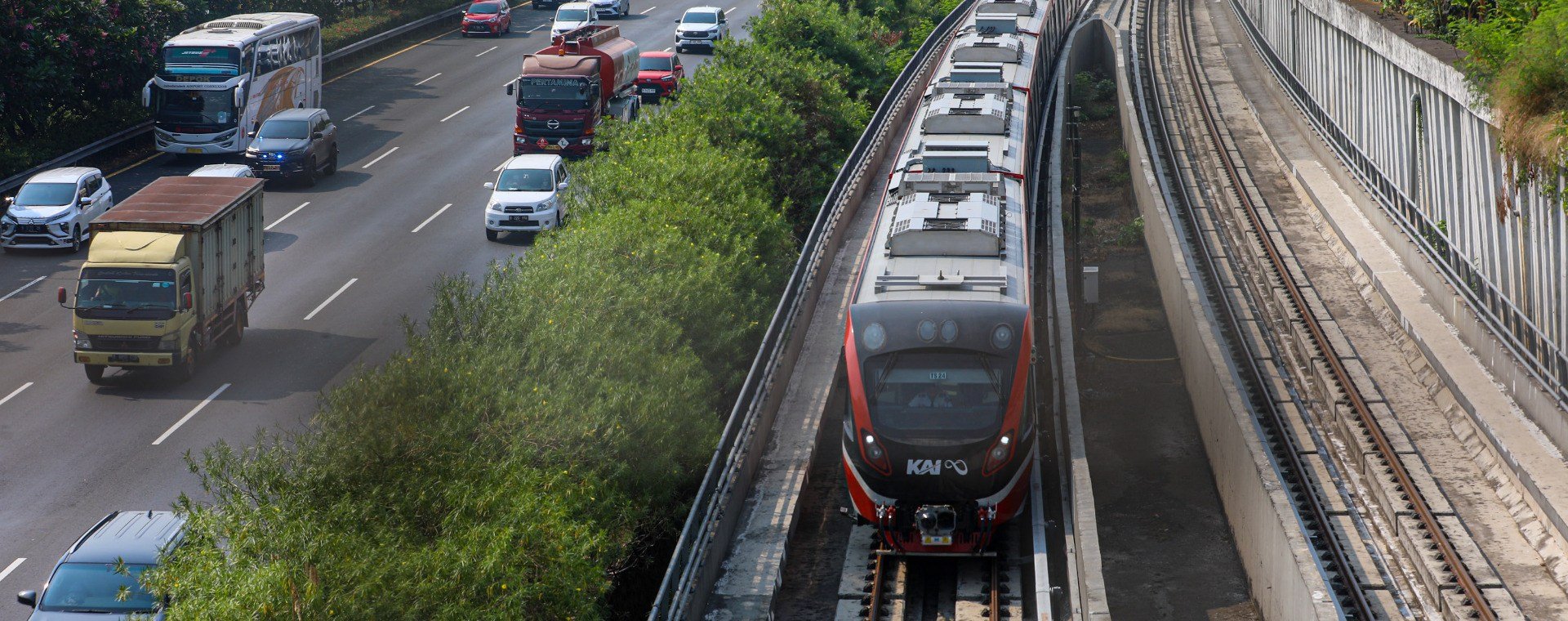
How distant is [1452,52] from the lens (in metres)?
24.7

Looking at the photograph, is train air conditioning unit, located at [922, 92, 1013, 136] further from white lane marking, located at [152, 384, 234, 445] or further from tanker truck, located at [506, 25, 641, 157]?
tanker truck, located at [506, 25, 641, 157]

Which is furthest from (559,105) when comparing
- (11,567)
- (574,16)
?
(11,567)

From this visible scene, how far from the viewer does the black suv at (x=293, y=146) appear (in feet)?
133

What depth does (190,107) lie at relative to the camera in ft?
138

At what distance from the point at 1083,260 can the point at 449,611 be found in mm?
23279

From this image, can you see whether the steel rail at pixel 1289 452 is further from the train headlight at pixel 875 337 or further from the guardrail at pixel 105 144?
the guardrail at pixel 105 144

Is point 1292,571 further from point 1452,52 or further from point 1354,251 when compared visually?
point 1354,251

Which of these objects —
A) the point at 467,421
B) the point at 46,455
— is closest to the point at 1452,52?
the point at 467,421

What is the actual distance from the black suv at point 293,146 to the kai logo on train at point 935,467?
95.8 feet

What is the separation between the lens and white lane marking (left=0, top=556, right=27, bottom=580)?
19984 mm

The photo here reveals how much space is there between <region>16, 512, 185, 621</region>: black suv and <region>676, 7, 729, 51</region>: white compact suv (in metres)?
43.7

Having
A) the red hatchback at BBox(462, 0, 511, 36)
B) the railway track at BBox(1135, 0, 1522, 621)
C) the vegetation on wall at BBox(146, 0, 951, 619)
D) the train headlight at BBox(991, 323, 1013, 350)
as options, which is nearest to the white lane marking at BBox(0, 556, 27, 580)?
the vegetation on wall at BBox(146, 0, 951, 619)

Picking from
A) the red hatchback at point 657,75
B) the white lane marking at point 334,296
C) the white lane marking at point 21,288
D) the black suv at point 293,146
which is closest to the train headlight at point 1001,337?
the white lane marking at point 334,296

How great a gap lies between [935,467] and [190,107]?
33.1 metres
